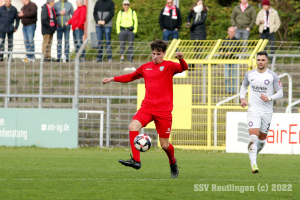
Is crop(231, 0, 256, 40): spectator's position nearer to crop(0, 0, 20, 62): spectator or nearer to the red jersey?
crop(0, 0, 20, 62): spectator

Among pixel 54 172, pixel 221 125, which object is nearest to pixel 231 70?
pixel 221 125

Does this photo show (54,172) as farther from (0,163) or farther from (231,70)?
(231,70)

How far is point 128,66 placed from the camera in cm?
→ 1570

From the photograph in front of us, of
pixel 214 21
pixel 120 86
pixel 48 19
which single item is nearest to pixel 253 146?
pixel 120 86

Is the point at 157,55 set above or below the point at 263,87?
above

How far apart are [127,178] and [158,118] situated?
98 centimetres

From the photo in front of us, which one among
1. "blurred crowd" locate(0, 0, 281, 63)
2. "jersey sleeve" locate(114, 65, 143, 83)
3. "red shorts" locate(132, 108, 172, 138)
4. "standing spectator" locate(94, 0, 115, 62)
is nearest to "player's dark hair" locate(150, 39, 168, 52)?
"jersey sleeve" locate(114, 65, 143, 83)

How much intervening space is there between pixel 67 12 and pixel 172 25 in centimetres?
368

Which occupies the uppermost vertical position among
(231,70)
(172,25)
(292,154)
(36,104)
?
(172,25)

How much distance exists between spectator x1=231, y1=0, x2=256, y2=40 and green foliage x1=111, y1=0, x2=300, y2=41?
29.4 feet

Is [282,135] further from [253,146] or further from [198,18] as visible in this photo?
[198,18]

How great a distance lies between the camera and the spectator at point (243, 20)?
17062 mm

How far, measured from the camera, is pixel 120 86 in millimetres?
16328

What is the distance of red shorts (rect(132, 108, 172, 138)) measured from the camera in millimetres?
7543
